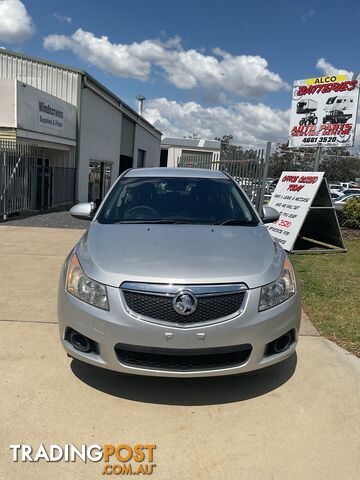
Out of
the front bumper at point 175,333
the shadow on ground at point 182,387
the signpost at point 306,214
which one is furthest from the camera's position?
the signpost at point 306,214

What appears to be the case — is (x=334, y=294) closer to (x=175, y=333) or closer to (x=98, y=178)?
(x=175, y=333)

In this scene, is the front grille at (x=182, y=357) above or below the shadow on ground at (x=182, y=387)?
above

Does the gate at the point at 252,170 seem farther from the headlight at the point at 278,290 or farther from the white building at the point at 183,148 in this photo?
the white building at the point at 183,148

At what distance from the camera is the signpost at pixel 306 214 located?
8.70 metres

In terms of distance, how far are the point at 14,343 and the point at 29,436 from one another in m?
1.40

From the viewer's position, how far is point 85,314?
2877 mm

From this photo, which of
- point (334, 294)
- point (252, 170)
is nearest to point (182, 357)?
point (334, 294)

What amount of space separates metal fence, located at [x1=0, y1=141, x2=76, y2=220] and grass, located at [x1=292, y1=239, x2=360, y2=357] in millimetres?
8864

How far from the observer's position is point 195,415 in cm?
288

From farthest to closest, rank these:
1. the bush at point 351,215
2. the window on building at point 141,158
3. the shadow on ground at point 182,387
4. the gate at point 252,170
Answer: the window on building at point 141,158 < the bush at point 351,215 < the gate at point 252,170 < the shadow on ground at point 182,387

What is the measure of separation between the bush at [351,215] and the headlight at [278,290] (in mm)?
9058

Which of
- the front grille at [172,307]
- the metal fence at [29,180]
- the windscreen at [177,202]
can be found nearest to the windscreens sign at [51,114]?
the metal fence at [29,180]

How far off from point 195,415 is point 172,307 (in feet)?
2.62

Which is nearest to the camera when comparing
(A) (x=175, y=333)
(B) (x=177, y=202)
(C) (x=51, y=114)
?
(A) (x=175, y=333)
